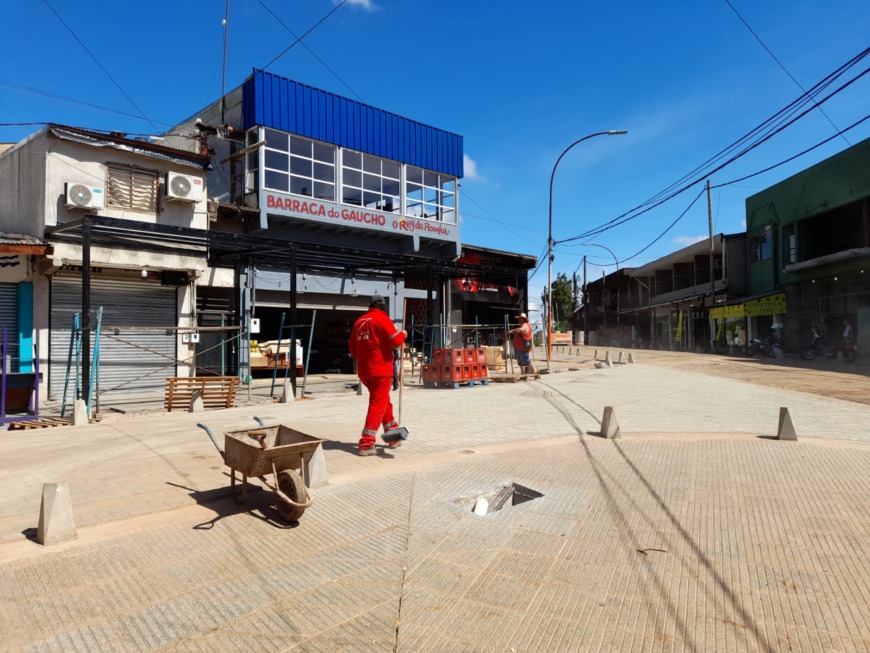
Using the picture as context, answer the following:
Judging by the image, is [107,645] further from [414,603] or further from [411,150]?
[411,150]

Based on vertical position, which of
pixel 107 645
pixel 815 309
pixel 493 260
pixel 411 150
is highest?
pixel 411 150

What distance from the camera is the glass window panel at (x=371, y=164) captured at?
2235cm

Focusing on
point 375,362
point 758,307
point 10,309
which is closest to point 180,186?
point 10,309

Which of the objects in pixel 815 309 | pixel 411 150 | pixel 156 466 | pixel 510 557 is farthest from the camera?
pixel 815 309

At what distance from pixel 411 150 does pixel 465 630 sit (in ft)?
73.8

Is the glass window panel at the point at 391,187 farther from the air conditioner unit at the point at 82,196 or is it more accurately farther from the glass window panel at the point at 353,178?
the air conditioner unit at the point at 82,196

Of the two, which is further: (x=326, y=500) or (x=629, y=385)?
(x=629, y=385)

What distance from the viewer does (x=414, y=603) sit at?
3426 millimetres

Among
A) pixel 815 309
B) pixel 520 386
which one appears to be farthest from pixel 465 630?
pixel 815 309

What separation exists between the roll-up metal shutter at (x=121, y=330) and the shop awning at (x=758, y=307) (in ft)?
88.9

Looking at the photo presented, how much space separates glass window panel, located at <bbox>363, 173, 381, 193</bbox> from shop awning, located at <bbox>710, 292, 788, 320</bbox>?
20.3 meters

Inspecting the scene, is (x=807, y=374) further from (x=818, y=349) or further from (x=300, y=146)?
(x=300, y=146)

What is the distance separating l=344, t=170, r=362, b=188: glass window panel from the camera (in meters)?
21.8

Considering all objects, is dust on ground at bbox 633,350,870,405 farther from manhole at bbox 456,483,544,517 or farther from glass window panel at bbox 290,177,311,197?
glass window panel at bbox 290,177,311,197
